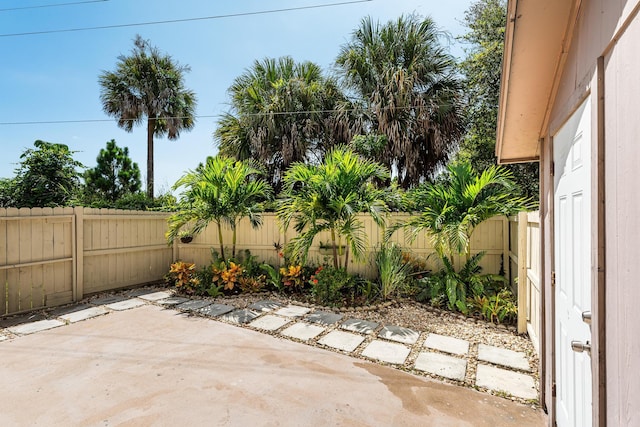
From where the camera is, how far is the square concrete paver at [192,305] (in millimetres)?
4672

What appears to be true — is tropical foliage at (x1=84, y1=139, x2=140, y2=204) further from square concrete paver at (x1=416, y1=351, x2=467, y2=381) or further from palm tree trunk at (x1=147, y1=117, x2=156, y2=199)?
square concrete paver at (x1=416, y1=351, x2=467, y2=381)

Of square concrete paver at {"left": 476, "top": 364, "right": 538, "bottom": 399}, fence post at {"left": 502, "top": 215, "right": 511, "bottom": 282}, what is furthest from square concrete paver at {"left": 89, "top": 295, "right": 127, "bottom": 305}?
fence post at {"left": 502, "top": 215, "right": 511, "bottom": 282}

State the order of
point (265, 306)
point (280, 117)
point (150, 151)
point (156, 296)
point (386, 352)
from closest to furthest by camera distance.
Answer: point (386, 352)
point (265, 306)
point (156, 296)
point (280, 117)
point (150, 151)

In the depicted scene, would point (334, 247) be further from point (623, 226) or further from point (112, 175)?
point (112, 175)

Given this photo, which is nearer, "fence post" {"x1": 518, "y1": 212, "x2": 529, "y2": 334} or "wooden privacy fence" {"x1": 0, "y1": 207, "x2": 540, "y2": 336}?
"fence post" {"x1": 518, "y1": 212, "x2": 529, "y2": 334}

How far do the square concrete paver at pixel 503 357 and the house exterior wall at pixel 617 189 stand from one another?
2.04m

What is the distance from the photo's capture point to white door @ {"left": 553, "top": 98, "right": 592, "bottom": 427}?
139cm

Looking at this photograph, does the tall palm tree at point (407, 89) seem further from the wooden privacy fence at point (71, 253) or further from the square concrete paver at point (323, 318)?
the wooden privacy fence at point (71, 253)

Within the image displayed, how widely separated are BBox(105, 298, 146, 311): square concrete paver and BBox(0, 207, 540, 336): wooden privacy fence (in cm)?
74

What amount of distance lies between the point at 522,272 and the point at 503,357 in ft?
3.22

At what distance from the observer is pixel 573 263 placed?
1.61 metres

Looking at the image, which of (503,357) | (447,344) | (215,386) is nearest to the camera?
(215,386)

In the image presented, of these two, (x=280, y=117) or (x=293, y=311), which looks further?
(x=280, y=117)

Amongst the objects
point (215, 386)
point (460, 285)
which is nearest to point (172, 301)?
point (215, 386)
